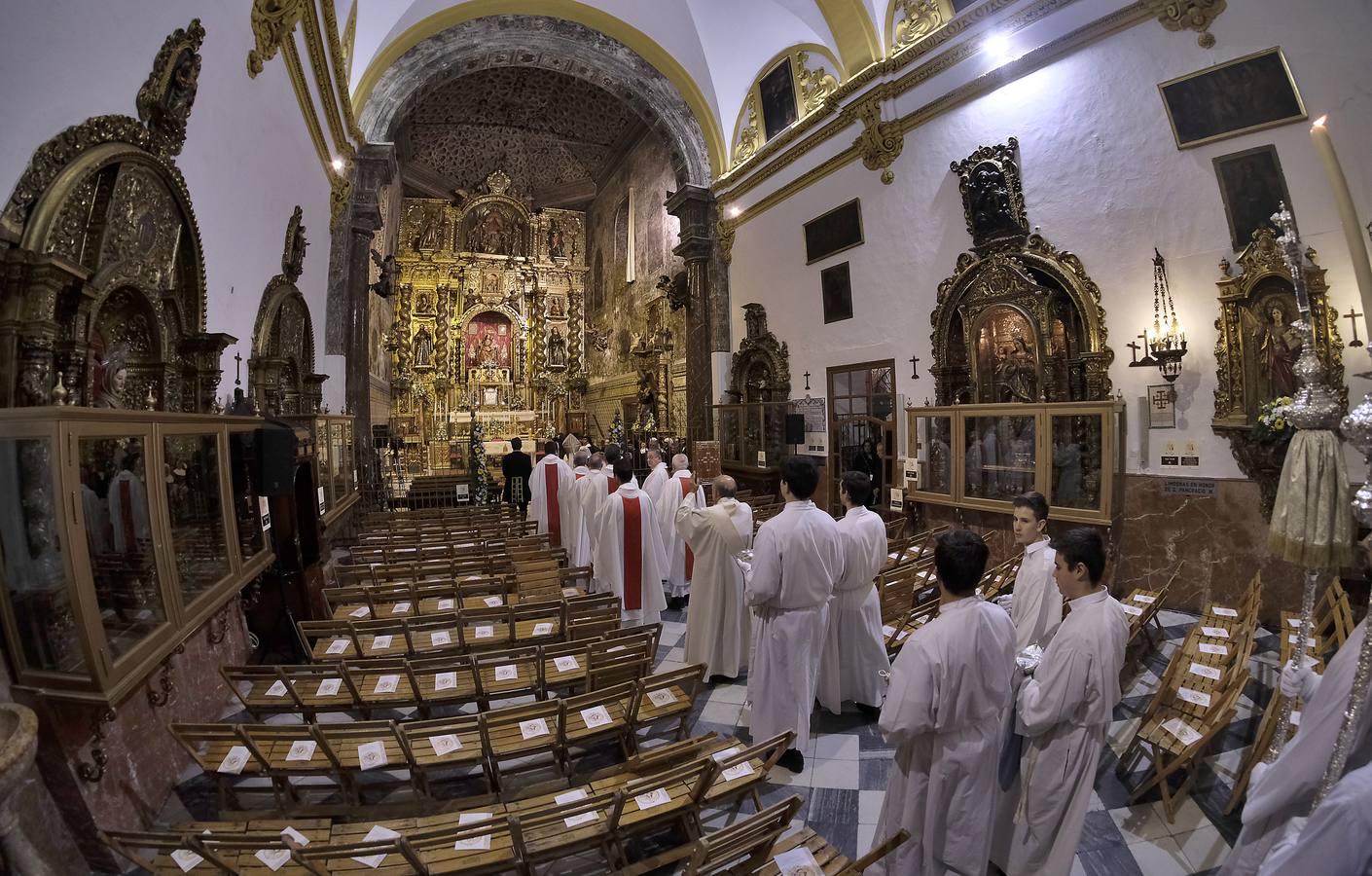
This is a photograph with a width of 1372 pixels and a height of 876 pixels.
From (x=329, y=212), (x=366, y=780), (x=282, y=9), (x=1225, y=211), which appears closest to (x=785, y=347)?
(x=1225, y=211)

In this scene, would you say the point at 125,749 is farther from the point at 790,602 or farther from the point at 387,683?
the point at 790,602

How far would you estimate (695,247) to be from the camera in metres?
14.7

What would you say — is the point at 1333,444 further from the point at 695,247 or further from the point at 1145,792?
the point at 695,247

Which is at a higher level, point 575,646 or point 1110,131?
point 1110,131

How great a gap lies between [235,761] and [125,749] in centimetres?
58

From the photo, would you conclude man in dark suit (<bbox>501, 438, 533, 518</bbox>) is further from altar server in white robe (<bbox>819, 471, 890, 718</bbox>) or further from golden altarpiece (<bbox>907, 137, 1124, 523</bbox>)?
altar server in white robe (<bbox>819, 471, 890, 718</bbox>)

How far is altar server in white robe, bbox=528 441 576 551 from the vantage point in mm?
9664

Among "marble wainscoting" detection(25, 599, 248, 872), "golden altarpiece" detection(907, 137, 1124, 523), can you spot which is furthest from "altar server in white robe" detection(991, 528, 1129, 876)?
"golden altarpiece" detection(907, 137, 1124, 523)

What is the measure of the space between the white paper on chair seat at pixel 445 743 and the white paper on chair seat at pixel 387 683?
612 millimetres

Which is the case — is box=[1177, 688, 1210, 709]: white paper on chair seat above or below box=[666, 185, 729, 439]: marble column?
below

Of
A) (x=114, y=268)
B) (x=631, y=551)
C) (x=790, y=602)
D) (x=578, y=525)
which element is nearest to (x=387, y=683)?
(x=790, y=602)

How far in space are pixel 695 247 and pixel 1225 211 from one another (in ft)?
33.1

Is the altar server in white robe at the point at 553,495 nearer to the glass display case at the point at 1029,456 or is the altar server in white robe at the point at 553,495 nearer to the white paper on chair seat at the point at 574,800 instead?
the glass display case at the point at 1029,456

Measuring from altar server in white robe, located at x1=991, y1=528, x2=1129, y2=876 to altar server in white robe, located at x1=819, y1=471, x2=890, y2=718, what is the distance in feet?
5.72
